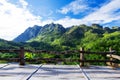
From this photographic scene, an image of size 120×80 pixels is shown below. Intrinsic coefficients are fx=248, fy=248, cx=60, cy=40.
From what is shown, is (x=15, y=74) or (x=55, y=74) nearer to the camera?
(x=15, y=74)

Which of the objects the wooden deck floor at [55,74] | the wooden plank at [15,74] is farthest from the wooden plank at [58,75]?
the wooden plank at [15,74]

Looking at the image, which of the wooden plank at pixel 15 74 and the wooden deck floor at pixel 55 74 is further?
the wooden deck floor at pixel 55 74

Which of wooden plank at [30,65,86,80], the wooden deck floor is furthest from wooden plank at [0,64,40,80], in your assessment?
wooden plank at [30,65,86,80]

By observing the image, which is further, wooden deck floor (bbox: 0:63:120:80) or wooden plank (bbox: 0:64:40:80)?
wooden deck floor (bbox: 0:63:120:80)

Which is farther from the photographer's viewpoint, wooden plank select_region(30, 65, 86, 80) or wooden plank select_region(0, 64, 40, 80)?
wooden plank select_region(30, 65, 86, 80)

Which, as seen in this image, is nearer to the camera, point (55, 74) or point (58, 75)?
point (58, 75)

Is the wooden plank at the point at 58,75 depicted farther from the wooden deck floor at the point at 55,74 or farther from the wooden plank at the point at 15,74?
the wooden plank at the point at 15,74

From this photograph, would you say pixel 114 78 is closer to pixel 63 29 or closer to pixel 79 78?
pixel 79 78

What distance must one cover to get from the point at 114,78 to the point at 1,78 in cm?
377

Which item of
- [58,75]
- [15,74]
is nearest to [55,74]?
[58,75]

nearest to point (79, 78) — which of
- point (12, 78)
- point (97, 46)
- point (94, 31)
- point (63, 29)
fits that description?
point (12, 78)

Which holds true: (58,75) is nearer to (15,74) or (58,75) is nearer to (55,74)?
(55,74)

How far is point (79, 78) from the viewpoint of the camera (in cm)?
Result: 821

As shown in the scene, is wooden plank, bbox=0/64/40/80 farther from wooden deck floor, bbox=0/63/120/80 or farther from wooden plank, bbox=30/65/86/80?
Result: wooden plank, bbox=30/65/86/80
